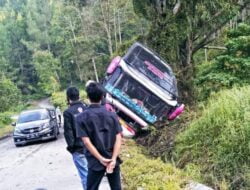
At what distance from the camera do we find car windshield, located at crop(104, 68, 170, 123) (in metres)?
15.0

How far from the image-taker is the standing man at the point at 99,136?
17.8 feet

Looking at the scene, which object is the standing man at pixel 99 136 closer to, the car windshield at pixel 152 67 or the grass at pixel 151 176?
the grass at pixel 151 176

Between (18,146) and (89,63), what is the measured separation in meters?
50.9

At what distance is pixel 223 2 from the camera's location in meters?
19.2

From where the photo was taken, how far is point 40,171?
466 inches

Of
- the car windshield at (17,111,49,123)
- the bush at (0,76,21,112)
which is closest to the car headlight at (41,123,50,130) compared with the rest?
the car windshield at (17,111,49,123)

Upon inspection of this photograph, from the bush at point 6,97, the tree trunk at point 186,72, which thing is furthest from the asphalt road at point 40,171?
the bush at point 6,97

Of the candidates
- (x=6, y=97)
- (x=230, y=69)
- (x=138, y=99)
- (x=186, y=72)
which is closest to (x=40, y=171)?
(x=138, y=99)

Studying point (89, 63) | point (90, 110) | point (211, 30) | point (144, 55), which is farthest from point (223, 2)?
point (89, 63)

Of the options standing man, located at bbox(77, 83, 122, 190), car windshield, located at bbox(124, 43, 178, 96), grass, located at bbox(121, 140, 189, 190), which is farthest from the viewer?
car windshield, located at bbox(124, 43, 178, 96)

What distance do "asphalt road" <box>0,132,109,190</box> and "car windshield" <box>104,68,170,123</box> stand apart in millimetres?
2701

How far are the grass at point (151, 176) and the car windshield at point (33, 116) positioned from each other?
1044 cm

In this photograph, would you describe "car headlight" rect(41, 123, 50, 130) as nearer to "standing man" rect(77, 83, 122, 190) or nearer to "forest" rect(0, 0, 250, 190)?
"forest" rect(0, 0, 250, 190)

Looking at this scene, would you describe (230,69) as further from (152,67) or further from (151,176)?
(151,176)
